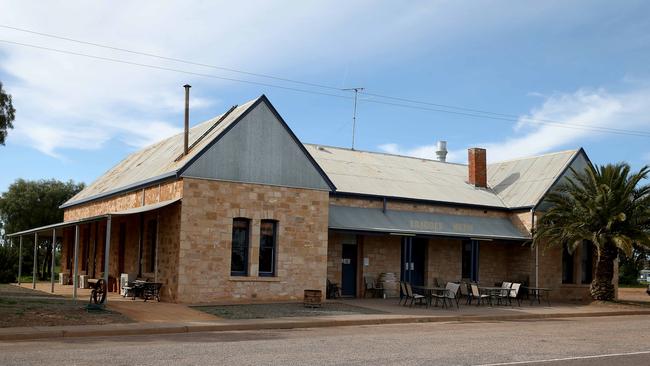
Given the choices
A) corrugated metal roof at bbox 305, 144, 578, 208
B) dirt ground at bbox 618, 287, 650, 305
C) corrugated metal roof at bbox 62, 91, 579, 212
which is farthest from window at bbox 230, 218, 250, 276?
dirt ground at bbox 618, 287, 650, 305

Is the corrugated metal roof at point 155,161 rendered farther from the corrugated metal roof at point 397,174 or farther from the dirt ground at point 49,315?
the dirt ground at point 49,315

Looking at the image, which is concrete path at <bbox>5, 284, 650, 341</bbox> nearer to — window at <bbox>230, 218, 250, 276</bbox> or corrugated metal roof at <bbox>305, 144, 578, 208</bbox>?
window at <bbox>230, 218, 250, 276</bbox>

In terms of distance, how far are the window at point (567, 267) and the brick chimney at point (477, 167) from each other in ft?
15.2

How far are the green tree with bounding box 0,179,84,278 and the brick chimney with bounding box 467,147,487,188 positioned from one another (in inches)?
1204

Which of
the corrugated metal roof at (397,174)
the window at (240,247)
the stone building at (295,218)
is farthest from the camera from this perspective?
the corrugated metal roof at (397,174)

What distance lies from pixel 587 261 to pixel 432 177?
7.59 meters

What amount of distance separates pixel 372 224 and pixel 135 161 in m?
11.9

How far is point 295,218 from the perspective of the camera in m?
22.6

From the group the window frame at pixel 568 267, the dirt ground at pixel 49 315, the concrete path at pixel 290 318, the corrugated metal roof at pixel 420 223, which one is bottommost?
the concrete path at pixel 290 318

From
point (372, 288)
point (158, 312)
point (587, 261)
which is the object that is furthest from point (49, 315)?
point (587, 261)

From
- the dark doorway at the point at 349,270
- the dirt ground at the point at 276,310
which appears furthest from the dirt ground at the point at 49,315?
the dark doorway at the point at 349,270

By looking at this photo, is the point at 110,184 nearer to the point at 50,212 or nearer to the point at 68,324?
the point at 68,324

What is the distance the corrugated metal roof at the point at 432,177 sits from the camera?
27.3 m

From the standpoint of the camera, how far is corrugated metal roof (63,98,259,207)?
22.2m
